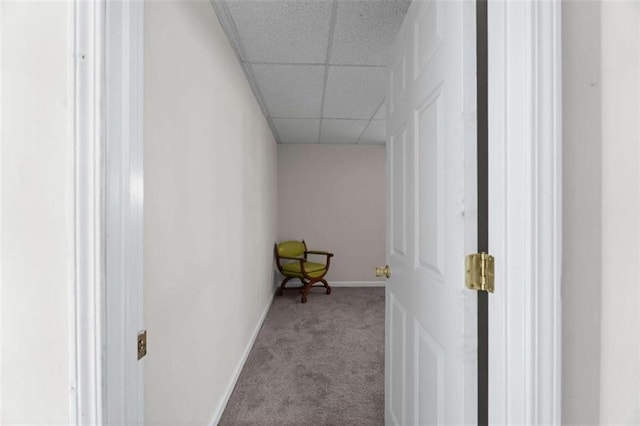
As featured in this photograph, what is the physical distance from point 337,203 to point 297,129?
1.39m

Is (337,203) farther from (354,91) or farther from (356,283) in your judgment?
(354,91)

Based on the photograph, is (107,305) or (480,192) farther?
(480,192)

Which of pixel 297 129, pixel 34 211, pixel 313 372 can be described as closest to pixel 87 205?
pixel 34 211

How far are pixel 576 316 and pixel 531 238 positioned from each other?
0.18 m

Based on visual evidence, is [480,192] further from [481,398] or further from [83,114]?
[83,114]

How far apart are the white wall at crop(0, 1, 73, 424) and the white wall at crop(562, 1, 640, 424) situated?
3.22 ft

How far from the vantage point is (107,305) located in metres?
0.59

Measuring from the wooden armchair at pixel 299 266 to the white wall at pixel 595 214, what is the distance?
3228mm

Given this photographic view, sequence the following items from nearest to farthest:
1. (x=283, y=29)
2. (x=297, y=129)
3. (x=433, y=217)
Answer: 1. (x=433, y=217)
2. (x=283, y=29)
3. (x=297, y=129)

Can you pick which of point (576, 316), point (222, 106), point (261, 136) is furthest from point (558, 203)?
point (261, 136)

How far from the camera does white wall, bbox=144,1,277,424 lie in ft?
3.43

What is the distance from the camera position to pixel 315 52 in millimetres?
1980

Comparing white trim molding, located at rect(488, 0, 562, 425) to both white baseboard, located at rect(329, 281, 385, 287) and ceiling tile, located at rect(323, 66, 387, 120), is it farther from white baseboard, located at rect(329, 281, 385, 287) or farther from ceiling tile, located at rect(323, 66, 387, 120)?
white baseboard, located at rect(329, 281, 385, 287)

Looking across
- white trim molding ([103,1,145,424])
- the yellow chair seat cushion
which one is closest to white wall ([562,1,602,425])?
white trim molding ([103,1,145,424])
